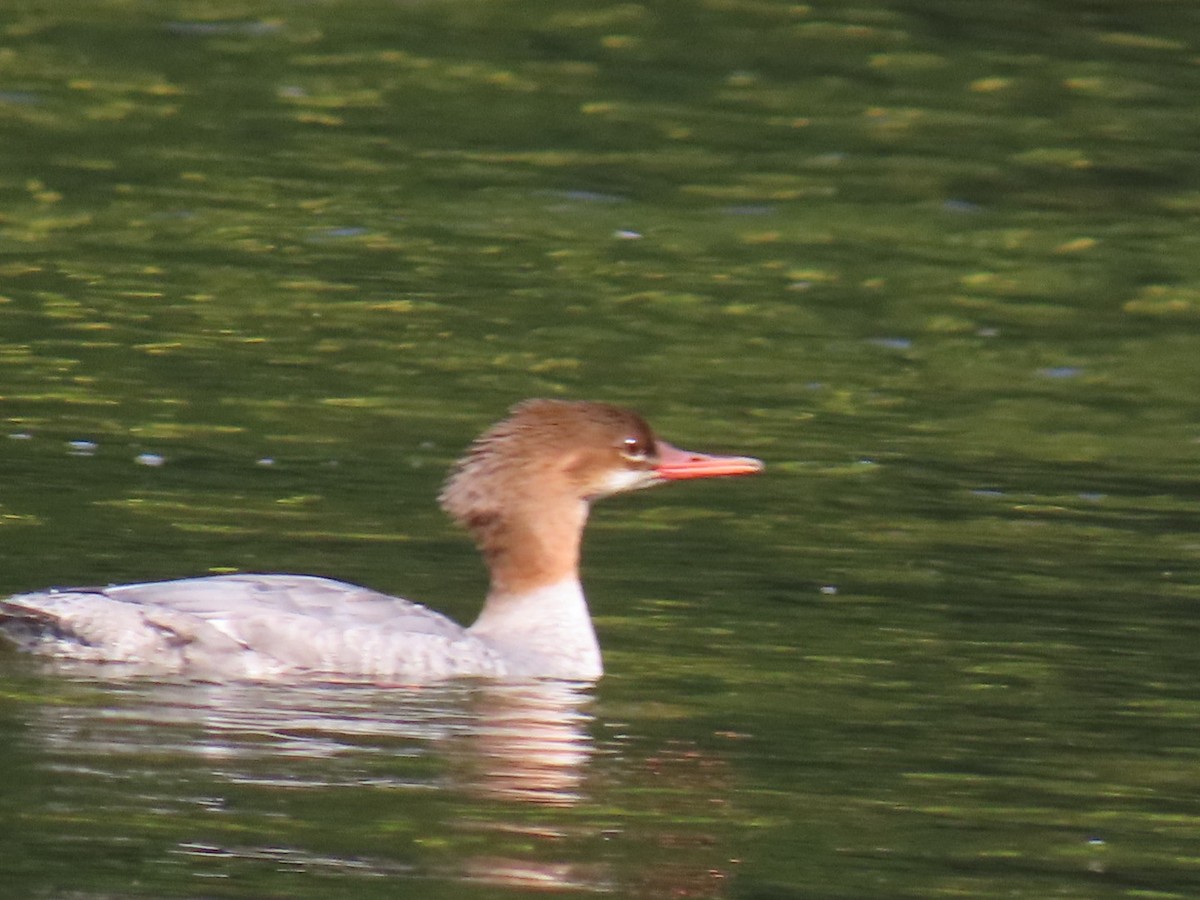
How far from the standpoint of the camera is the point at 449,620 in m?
10.6

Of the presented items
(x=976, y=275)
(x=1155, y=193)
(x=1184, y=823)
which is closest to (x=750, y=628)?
(x=1184, y=823)

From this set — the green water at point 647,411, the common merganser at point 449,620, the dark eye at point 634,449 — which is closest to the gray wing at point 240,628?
the common merganser at point 449,620

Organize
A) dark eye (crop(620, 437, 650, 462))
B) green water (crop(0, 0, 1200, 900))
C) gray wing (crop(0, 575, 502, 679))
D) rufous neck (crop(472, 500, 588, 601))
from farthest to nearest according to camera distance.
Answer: dark eye (crop(620, 437, 650, 462)) → rufous neck (crop(472, 500, 588, 601)) → gray wing (crop(0, 575, 502, 679)) → green water (crop(0, 0, 1200, 900))

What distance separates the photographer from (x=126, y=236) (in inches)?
717

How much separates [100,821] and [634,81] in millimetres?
15402

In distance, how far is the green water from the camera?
8.66m

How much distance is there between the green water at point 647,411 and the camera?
8.66 meters

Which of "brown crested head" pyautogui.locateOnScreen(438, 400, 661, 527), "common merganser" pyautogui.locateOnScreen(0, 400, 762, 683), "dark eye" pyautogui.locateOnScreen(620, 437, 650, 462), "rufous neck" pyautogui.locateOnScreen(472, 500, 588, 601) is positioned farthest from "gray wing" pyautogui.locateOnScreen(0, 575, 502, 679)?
"dark eye" pyautogui.locateOnScreen(620, 437, 650, 462)

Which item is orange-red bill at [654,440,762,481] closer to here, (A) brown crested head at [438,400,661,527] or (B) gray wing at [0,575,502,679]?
(A) brown crested head at [438,400,661,527]

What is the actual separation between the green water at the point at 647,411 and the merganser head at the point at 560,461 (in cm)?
56

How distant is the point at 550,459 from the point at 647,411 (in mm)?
3843

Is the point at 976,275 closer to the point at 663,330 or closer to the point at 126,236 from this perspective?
the point at 663,330

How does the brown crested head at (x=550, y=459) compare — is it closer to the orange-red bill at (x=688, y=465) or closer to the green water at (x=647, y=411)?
the orange-red bill at (x=688, y=465)

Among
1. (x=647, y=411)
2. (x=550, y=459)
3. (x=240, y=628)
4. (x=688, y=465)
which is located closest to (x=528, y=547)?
(x=550, y=459)
